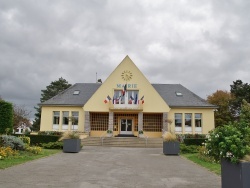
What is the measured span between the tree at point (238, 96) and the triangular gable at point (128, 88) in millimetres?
20940

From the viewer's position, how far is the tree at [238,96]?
154 feet

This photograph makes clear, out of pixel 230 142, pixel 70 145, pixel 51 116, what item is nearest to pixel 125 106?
pixel 51 116

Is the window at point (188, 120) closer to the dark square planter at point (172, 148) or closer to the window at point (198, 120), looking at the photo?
the window at point (198, 120)

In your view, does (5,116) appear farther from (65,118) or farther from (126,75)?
(126,75)

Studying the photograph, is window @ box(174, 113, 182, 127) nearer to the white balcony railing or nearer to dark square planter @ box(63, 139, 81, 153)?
the white balcony railing

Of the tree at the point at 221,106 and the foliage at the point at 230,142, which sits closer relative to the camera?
the foliage at the point at 230,142

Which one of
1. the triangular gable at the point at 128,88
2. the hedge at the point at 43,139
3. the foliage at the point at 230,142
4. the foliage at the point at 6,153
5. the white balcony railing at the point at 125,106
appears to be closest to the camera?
the foliage at the point at 230,142

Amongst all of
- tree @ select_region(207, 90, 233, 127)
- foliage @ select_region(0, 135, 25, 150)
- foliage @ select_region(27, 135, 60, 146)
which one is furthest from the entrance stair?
tree @ select_region(207, 90, 233, 127)

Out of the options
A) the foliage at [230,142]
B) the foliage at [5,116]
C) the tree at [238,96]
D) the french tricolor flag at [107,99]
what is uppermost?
the tree at [238,96]

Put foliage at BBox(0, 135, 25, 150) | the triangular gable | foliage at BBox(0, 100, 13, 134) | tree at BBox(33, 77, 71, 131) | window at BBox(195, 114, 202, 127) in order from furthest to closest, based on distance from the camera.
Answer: tree at BBox(33, 77, 71, 131) → window at BBox(195, 114, 202, 127) → the triangular gable → foliage at BBox(0, 100, 13, 134) → foliage at BBox(0, 135, 25, 150)

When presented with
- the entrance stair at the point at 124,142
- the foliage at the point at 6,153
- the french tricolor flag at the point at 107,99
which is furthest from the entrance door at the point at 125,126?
the foliage at the point at 6,153

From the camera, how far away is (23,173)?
884 centimetres

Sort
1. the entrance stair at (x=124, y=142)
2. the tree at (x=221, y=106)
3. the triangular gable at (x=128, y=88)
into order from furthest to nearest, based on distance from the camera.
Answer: the tree at (x=221, y=106)
the triangular gable at (x=128, y=88)
the entrance stair at (x=124, y=142)

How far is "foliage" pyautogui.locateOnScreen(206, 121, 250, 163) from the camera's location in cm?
546
